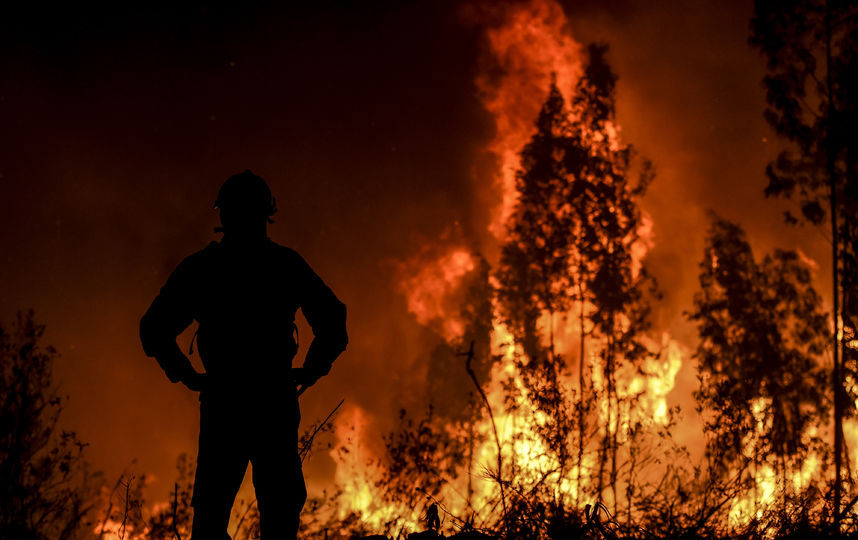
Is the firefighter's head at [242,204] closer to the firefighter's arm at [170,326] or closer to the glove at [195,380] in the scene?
the firefighter's arm at [170,326]

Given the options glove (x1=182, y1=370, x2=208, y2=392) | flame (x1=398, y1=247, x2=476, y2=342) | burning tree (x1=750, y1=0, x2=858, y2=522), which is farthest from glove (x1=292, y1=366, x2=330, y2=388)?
flame (x1=398, y1=247, x2=476, y2=342)

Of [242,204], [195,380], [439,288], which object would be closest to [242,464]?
[195,380]

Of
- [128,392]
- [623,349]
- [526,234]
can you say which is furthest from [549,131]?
[128,392]

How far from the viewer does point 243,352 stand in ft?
10.8

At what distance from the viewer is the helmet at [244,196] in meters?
3.43

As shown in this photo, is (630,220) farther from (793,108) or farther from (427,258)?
(427,258)

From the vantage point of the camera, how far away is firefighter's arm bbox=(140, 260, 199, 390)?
318 centimetres

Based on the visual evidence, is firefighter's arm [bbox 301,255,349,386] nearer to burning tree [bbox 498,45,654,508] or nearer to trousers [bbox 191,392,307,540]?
trousers [bbox 191,392,307,540]

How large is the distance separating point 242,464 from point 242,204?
1.57 metres

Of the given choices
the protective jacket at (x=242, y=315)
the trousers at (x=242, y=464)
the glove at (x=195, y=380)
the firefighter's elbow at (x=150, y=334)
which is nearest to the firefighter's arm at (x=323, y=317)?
the protective jacket at (x=242, y=315)

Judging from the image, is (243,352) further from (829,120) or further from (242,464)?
(829,120)

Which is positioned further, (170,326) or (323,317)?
(323,317)

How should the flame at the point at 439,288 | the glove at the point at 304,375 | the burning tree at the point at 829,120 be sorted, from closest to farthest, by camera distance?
the glove at the point at 304,375, the burning tree at the point at 829,120, the flame at the point at 439,288

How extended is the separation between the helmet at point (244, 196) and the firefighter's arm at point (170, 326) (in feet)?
1.55
